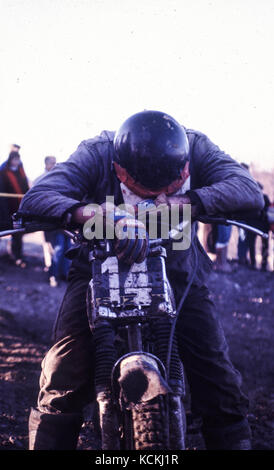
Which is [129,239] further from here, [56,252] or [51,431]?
[56,252]

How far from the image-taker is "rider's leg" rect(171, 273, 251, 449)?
265cm

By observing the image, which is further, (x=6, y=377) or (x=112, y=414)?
(x=6, y=377)

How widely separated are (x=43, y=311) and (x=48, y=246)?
237 cm

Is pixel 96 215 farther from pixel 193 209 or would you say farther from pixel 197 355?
pixel 197 355

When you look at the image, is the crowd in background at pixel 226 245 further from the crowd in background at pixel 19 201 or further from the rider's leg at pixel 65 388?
the rider's leg at pixel 65 388

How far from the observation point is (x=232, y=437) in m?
2.62

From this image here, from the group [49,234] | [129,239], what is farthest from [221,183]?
[49,234]

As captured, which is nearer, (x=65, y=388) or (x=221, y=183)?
(x=65, y=388)

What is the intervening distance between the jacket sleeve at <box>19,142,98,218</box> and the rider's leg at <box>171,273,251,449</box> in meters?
0.87

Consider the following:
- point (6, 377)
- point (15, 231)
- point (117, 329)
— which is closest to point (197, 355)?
point (117, 329)

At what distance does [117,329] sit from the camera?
2.27m

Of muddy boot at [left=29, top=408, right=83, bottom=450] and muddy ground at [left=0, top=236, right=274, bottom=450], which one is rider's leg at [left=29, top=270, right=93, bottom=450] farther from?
muddy ground at [left=0, top=236, right=274, bottom=450]

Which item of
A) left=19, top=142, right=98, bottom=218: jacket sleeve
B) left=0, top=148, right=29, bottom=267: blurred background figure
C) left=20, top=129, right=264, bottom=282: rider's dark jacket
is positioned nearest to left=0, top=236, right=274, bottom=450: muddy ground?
left=20, top=129, right=264, bottom=282: rider's dark jacket

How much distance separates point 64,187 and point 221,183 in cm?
92
